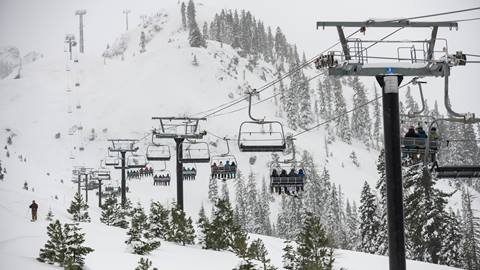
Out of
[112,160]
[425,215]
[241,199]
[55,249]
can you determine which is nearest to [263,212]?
[241,199]

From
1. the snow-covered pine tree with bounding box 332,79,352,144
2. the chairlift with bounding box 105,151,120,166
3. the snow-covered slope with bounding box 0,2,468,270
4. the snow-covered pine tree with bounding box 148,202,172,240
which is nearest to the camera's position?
the snow-covered pine tree with bounding box 148,202,172,240

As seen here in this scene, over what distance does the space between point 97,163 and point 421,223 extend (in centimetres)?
8411

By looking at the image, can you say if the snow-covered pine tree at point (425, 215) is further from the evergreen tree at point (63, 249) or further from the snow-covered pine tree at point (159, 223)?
the evergreen tree at point (63, 249)

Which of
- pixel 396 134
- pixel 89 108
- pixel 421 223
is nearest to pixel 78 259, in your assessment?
pixel 396 134

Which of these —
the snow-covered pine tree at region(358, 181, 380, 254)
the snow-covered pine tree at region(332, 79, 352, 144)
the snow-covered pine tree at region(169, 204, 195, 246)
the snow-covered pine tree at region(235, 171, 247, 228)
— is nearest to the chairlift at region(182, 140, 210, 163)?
the snow-covered pine tree at region(169, 204, 195, 246)

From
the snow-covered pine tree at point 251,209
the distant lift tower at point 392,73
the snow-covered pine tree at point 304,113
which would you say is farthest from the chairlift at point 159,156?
the snow-covered pine tree at point 304,113

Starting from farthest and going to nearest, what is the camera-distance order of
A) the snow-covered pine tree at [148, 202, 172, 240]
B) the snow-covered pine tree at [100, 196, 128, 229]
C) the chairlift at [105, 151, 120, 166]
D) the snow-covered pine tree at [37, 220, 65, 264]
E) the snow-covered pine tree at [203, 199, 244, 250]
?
the chairlift at [105, 151, 120, 166] < the snow-covered pine tree at [100, 196, 128, 229] < the snow-covered pine tree at [148, 202, 172, 240] < the snow-covered pine tree at [203, 199, 244, 250] < the snow-covered pine tree at [37, 220, 65, 264]

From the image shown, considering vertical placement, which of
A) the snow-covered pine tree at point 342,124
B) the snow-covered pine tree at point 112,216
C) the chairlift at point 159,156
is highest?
the snow-covered pine tree at point 342,124

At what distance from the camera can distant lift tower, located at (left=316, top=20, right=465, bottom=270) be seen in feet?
45.0

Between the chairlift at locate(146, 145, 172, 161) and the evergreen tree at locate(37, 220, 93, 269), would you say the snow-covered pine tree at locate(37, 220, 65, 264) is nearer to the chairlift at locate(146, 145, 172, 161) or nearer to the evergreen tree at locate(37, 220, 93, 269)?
the evergreen tree at locate(37, 220, 93, 269)

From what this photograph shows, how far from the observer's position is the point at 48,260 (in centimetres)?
1809

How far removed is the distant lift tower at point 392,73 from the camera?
45.0 feet

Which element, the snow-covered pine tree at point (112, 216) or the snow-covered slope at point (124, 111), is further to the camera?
the snow-covered slope at point (124, 111)

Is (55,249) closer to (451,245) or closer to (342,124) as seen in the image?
(451,245)
